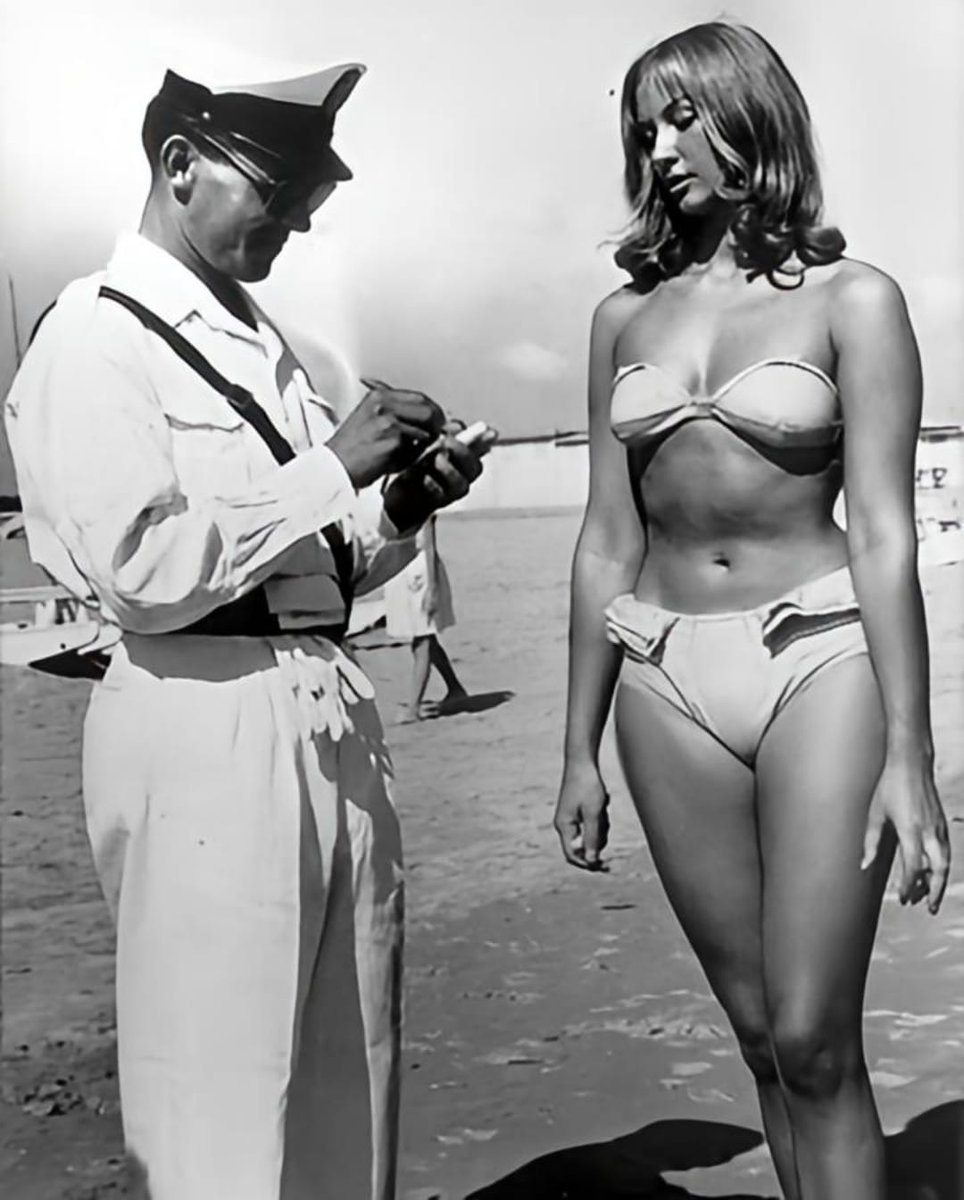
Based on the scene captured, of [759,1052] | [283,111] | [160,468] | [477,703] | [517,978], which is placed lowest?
[759,1052]

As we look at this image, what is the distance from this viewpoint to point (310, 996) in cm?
298

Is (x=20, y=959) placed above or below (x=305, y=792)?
below

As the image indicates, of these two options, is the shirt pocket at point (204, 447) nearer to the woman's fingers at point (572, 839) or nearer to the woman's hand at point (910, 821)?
the woman's fingers at point (572, 839)

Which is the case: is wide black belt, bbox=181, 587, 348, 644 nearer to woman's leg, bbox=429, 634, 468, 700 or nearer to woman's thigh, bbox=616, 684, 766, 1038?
woman's leg, bbox=429, 634, 468, 700

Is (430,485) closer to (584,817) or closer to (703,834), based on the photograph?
(584,817)

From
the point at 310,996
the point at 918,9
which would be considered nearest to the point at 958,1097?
the point at 310,996

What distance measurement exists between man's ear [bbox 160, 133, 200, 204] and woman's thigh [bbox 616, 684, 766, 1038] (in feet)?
3.43

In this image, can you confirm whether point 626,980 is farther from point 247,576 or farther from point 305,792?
point 247,576

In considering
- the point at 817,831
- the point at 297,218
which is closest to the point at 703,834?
the point at 817,831

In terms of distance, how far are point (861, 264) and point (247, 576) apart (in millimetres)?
1069

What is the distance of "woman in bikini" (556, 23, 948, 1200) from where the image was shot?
2889 mm

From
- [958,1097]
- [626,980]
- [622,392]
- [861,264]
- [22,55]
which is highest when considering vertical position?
[22,55]

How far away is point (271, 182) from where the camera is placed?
3004mm

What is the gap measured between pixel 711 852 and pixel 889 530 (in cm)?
56
